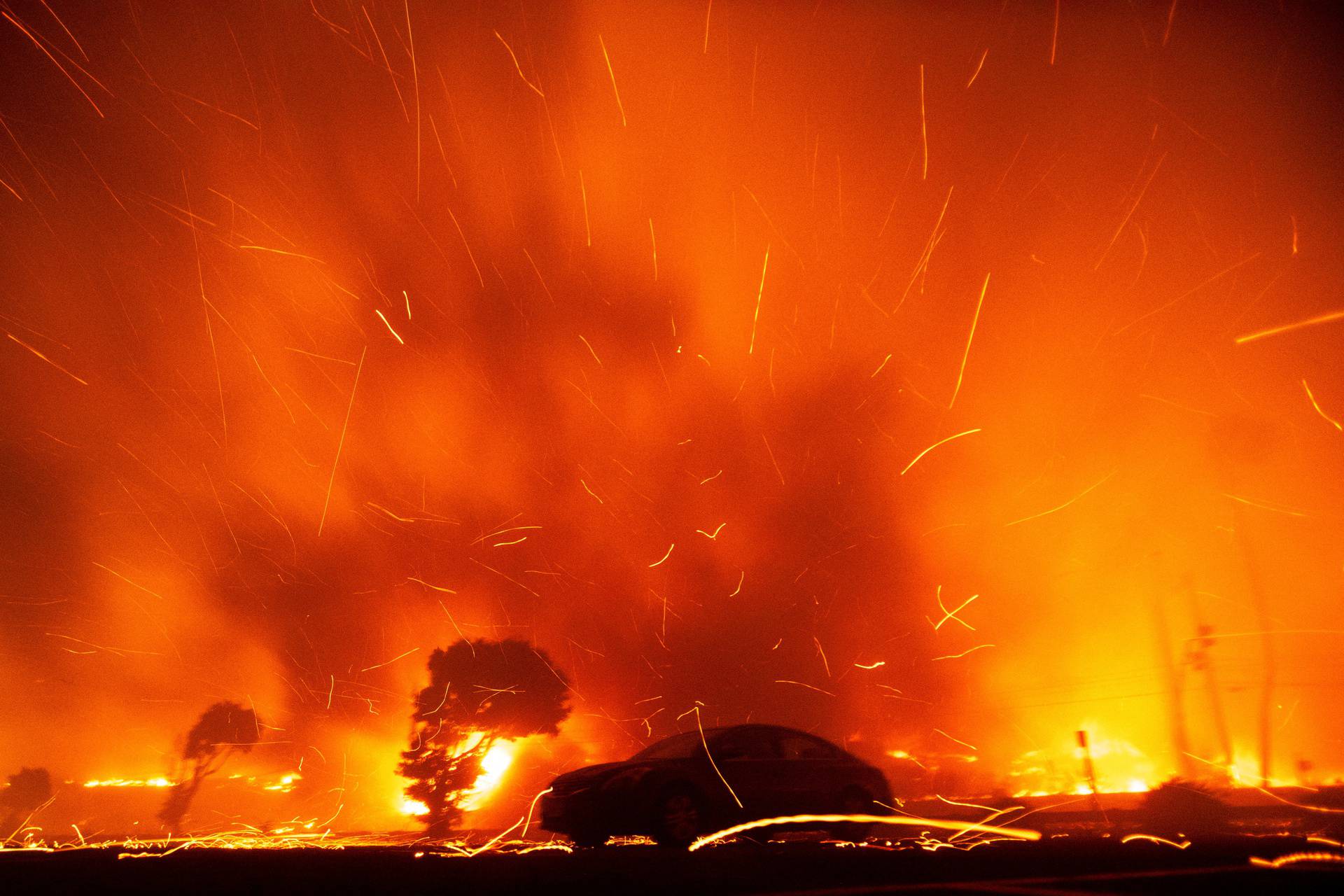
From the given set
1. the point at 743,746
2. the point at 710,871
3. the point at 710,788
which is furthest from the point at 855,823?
the point at 710,871

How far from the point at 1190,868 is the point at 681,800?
4648 mm

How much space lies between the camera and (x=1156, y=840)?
6270mm

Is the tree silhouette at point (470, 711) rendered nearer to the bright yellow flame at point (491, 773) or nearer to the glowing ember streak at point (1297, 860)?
the bright yellow flame at point (491, 773)

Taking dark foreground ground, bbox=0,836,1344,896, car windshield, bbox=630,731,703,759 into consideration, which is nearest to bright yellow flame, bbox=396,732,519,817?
car windshield, bbox=630,731,703,759

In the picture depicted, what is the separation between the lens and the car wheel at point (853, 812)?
28.4 ft

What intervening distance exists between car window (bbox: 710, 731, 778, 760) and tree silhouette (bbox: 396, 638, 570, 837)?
23942 millimetres

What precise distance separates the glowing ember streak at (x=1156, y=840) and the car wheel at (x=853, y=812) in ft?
9.54

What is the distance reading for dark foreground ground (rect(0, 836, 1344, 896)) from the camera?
4.05 m

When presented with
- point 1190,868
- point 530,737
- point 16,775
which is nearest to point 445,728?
point 530,737

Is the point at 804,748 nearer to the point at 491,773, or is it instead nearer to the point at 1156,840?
the point at 1156,840

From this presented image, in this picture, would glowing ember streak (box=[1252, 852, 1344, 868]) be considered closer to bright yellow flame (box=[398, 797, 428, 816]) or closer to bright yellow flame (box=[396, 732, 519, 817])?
bright yellow flame (box=[396, 732, 519, 817])

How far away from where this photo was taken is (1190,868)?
4.54 meters

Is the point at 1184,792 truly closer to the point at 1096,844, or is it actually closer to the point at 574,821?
the point at 1096,844

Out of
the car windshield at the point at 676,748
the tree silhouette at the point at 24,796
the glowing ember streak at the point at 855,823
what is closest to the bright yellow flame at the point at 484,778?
the car windshield at the point at 676,748
